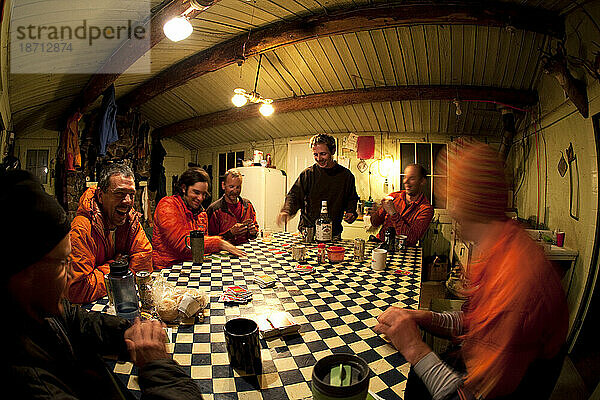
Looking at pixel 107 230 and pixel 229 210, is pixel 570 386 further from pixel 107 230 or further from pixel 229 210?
pixel 107 230

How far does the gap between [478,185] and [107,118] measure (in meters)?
5.62

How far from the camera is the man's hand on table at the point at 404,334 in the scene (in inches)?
31.5

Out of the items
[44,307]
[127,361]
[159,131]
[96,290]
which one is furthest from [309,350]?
[159,131]

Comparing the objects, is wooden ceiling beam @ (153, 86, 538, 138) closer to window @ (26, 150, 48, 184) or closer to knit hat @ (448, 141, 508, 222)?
knit hat @ (448, 141, 508, 222)

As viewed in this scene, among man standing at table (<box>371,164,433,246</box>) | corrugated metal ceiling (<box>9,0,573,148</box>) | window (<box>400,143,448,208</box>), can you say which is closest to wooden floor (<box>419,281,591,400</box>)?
man standing at table (<box>371,164,433,246</box>)

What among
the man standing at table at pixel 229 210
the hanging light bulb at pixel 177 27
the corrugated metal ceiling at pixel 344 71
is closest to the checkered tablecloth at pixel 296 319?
the man standing at table at pixel 229 210

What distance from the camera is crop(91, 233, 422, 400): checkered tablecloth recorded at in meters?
0.79

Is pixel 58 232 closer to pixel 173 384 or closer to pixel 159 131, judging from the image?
pixel 173 384

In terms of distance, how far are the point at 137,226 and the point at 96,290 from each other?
64cm

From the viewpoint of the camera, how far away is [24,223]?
0.59m

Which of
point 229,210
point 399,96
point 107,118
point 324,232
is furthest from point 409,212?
point 107,118

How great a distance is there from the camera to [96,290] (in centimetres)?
129

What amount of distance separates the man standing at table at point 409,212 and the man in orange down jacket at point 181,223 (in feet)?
5.29

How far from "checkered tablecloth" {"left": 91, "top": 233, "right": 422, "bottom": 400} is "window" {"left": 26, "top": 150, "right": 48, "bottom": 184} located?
6.67 m
